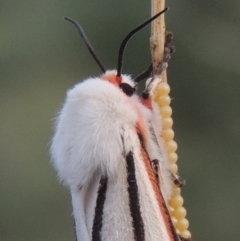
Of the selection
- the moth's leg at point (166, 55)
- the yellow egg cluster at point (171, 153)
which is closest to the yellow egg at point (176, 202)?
the yellow egg cluster at point (171, 153)

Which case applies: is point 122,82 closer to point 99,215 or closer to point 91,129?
point 91,129

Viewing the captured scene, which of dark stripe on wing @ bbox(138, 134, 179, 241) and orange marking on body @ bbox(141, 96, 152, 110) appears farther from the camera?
orange marking on body @ bbox(141, 96, 152, 110)

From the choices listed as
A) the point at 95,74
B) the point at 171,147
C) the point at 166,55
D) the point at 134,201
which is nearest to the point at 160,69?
the point at 166,55

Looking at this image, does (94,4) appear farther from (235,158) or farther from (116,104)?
(116,104)

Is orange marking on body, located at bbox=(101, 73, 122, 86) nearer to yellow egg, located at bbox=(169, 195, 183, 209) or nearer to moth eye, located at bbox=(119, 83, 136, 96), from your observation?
moth eye, located at bbox=(119, 83, 136, 96)

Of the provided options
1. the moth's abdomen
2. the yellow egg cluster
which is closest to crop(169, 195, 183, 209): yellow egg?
the yellow egg cluster

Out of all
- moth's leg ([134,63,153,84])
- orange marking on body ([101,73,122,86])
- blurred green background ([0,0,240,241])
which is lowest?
orange marking on body ([101,73,122,86])

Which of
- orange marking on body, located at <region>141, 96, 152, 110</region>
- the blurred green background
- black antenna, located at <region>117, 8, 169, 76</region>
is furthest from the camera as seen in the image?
the blurred green background

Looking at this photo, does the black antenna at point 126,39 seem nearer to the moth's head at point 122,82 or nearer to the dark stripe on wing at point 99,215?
the moth's head at point 122,82
